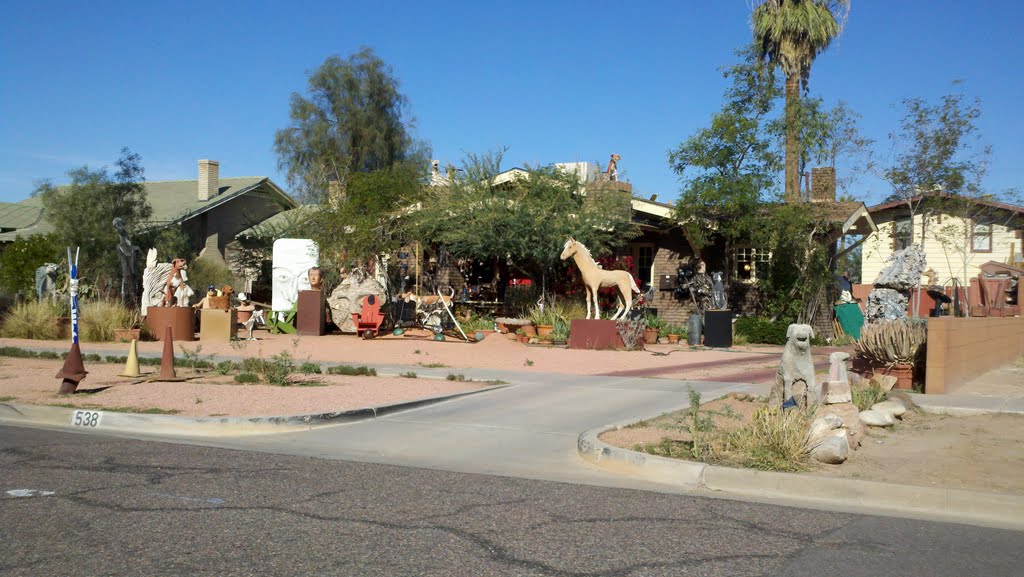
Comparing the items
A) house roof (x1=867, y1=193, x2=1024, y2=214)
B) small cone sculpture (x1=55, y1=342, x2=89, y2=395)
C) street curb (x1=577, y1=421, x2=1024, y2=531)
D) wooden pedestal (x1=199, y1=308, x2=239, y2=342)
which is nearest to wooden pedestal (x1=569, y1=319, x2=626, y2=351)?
wooden pedestal (x1=199, y1=308, x2=239, y2=342)

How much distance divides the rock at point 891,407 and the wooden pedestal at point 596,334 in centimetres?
877

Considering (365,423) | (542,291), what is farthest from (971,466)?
(542,291)

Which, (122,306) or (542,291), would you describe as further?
(542,291)

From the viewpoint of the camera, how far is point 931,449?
9.25 metres

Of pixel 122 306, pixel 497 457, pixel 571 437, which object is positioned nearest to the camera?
pixel 497 457

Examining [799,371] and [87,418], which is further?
[87,418]

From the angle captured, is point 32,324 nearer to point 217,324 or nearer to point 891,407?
point 217,324

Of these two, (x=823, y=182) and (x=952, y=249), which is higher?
(x=823, y=182)

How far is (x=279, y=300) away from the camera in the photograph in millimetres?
25672

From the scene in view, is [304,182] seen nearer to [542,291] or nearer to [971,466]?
[542,291]

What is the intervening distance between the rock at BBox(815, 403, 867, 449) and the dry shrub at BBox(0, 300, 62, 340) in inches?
715

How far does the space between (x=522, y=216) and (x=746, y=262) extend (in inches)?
292

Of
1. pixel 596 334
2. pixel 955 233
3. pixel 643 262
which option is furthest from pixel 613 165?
pixel 955 233

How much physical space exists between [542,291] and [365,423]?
13369mm
